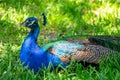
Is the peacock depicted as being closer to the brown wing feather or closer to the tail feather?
the brown wing feather

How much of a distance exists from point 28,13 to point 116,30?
58.2 inches

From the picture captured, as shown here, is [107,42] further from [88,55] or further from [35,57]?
[35,57]

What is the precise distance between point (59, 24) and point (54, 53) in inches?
71.7

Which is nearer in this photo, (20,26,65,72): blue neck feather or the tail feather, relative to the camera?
(20,26,65,72): blue neck feather

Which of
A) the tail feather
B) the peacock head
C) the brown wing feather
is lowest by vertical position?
the brown wing feather

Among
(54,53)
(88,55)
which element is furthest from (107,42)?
(54,53)

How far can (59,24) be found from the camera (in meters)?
7.25

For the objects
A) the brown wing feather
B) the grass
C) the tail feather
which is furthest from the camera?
the tail feather

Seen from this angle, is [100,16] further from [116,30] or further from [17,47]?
[17,47]

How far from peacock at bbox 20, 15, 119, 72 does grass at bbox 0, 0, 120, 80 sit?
103mm

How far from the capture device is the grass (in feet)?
17.4

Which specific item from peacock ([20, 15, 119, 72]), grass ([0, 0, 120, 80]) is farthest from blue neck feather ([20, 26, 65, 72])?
grass ([0, 0, 120, 80])

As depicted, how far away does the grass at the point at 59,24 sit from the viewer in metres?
5.29

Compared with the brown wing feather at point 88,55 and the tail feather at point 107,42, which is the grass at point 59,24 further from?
the tail feather at point 107,42
